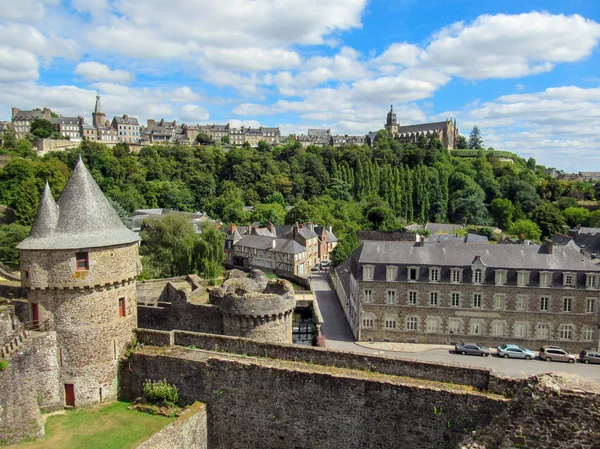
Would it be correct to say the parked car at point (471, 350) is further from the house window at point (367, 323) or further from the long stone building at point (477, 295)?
the house window at point (367, 323)

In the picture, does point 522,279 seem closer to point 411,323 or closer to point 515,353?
point 515,353

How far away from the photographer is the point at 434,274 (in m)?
27.5

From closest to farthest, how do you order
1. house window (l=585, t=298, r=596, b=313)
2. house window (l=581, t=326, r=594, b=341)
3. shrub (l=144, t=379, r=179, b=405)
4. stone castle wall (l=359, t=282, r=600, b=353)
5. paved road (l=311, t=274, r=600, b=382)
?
shrub (l=144, t=379, r=179, b=405), paved road (l=311, t=274, r=600, b=382), house window (l=585, t=298, r=596, b=313), house window (l=581, t=326, r=594, b=341), stone castle wall (l=359, t=282, r=600, b=353)

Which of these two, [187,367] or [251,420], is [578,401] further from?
[187,367]

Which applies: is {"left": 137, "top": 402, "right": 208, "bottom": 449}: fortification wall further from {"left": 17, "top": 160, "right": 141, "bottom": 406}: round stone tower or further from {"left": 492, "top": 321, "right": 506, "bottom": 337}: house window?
{"left": 492, "top": 321, "right": 506, "bottom": 337}: house window

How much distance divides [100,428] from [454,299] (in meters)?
21.7

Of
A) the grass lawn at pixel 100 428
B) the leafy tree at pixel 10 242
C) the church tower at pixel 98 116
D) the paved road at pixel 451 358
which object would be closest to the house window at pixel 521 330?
the paved road at pixel 451 358

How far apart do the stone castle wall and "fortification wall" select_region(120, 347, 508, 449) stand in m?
16.8

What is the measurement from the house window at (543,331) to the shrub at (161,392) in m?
23.0

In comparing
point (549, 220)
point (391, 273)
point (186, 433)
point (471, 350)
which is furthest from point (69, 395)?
point (549, 220)

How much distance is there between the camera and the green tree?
1473 inches

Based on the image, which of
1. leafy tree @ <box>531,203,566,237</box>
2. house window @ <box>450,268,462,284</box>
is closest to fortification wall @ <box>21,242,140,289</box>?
house window @ <box>450,268,462,284</box>

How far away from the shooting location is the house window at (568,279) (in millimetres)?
26016

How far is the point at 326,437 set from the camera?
11.3 metres
